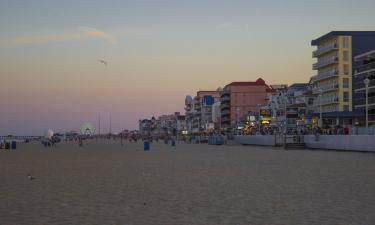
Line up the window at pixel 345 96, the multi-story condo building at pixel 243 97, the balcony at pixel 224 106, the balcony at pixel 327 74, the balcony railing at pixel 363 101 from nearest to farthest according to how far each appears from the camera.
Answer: the balcony railing at pixel 363 101
the window at pixel 345 96
the balcony at pixel 327 74
the multi-story condo building at pixel 243 97
the balcony at pixel 224 106

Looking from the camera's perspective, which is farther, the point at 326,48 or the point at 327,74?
the point at 327,74

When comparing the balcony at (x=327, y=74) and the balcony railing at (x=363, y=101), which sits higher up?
the balcony at (x=327, y=74)

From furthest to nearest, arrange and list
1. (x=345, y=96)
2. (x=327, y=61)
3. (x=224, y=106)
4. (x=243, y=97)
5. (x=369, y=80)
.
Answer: (x=224, y=106)
(x=243, y=97)
(x=327, y=61)
(x=345, y=96)
(x=369, y=80)

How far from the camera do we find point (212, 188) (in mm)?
16969

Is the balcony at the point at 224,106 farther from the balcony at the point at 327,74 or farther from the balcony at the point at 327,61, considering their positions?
the balcony at the point at 327,61

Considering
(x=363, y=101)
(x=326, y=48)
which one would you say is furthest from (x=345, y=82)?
(x=363, y=101)

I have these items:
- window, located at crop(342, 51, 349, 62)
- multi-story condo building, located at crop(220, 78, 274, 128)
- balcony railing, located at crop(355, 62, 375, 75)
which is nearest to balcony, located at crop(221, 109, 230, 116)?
multi-story condo building, located at crop(220, 78, 274, 128)

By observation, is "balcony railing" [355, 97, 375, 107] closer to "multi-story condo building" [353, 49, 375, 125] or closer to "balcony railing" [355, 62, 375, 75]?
"multi-story condo building" [353, 49, 375, 125]

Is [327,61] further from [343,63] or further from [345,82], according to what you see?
[345,82]

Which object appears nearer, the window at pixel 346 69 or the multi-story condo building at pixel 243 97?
the window at pixel 346 69

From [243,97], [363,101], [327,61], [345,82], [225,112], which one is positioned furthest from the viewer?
[225,112]

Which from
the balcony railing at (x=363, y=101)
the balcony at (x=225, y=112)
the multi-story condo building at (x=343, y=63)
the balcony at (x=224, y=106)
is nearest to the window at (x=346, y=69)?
the multi-story condo building at (x=343, y=63)

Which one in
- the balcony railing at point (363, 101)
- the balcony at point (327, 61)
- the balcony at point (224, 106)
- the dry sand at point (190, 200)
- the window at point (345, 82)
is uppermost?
the balcony at point (327, 61)

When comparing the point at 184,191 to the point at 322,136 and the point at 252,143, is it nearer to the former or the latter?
the point at 322,136
